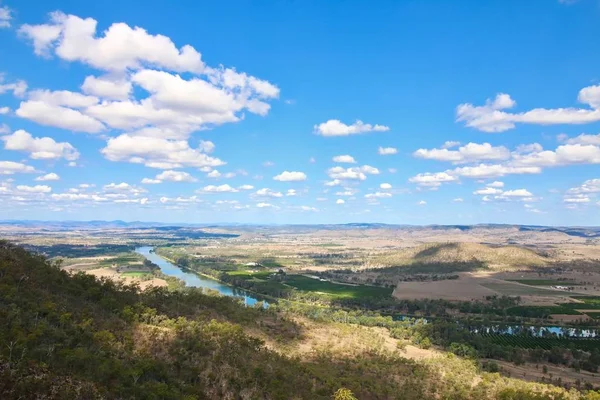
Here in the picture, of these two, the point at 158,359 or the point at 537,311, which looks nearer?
the point at 158,359

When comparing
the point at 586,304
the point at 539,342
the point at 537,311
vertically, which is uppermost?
the point at 537,311

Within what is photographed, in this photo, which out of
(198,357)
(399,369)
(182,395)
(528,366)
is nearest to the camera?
(182,395)

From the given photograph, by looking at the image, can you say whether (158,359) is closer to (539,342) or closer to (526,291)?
(539,342)

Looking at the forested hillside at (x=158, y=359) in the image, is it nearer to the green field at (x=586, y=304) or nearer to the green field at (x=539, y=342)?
the green field at (x=539, y=342)

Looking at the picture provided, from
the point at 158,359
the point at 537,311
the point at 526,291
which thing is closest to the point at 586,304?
the point at 526,291

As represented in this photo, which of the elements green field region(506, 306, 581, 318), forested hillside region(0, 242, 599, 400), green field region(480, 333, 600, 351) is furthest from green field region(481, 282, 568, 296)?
forested hillside region(0, 242, 599, 400)

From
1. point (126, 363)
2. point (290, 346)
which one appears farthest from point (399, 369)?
point (126, 363)

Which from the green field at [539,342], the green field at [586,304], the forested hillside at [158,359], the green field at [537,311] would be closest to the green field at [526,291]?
the green field at [586,304]

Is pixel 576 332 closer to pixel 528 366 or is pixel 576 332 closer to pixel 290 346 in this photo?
pixel 528 366
